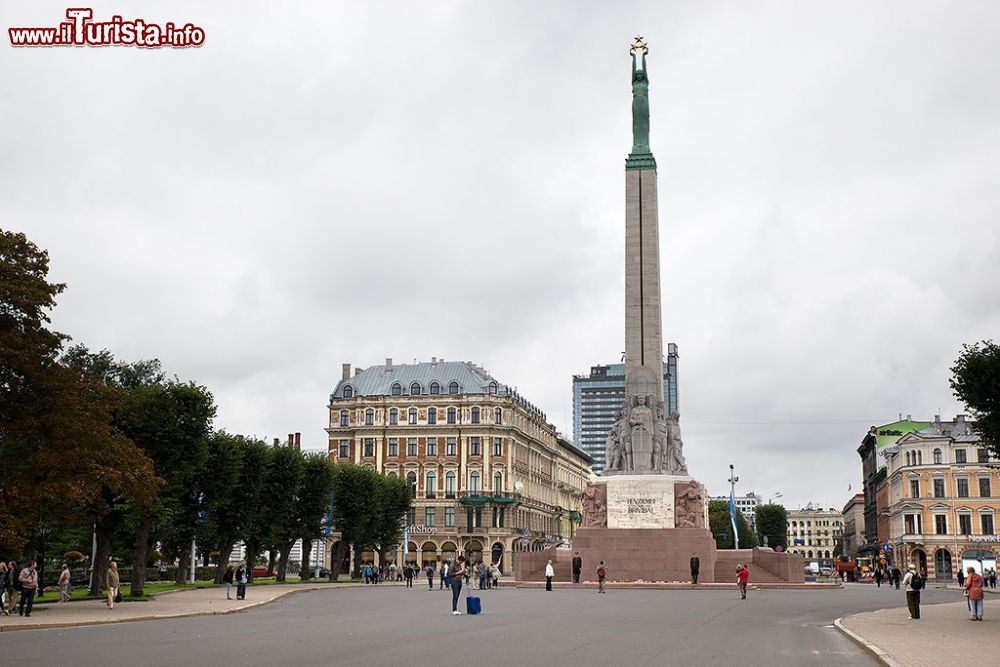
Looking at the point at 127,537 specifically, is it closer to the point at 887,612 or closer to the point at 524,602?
the point at 524,602

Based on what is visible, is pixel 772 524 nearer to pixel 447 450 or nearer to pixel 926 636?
pixel 447 450

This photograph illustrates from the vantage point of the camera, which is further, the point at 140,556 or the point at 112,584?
the point at 140,556

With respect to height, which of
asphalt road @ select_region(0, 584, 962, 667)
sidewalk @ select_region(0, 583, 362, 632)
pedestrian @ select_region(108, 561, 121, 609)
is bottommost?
sidewalk @ select_region(0, 583, 362, 632)

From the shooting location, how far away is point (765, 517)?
16412cm

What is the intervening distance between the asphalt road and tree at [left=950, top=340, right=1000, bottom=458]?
7.73 meters

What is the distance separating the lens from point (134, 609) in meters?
33.1

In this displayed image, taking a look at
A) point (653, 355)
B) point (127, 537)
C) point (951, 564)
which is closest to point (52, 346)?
point (127, 537)

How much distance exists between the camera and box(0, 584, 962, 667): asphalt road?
18000mm

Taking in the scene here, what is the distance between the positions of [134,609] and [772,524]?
143 meters

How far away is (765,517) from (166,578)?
116 meters

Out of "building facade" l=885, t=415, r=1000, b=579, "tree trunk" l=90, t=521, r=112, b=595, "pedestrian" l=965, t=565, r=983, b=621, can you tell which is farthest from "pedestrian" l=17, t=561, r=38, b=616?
"building facade" l=885, t=415, r=1000, b=579

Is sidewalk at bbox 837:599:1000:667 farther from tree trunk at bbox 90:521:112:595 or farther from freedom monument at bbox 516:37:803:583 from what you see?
tree trunk at bbox 90:521:112:595

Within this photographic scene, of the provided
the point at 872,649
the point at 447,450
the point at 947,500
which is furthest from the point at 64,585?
the point at 947,500

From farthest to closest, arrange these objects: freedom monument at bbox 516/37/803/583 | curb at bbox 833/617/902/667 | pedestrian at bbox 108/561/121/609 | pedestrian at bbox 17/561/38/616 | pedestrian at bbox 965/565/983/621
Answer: freedom monument at bbox 516/37/803/583
pedestrian at bbox 108/561/121/609
pedestrian at bbox 17/561/38/616
pedestrian at bbox 965/565/983/621
curb at bbox 833/617/902/667
